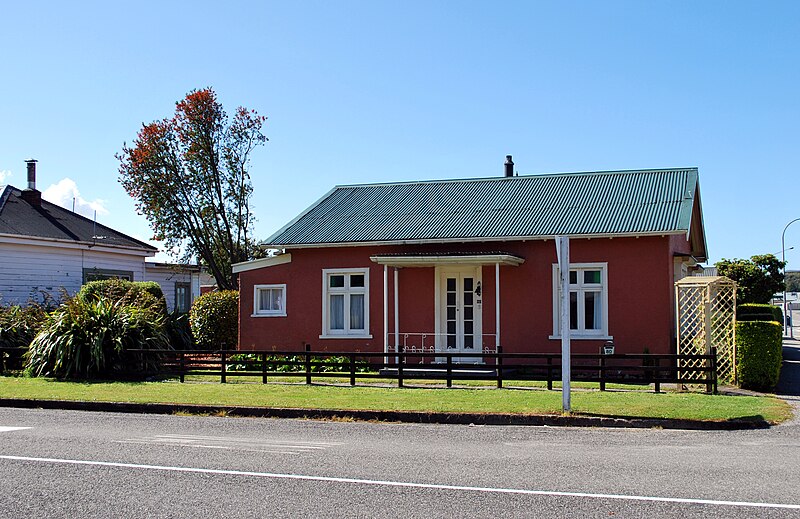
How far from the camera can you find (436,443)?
450 inches

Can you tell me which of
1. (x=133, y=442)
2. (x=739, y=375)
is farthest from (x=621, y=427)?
(x=133, y=442)

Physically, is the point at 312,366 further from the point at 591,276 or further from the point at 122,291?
the point at 122,291

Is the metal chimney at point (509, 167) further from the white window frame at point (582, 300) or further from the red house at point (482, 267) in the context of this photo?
the white window frame at point (582, 300)

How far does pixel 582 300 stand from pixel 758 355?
495 cm

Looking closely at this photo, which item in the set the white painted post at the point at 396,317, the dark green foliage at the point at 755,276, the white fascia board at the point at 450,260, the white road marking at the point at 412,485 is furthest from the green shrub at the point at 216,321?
the dark green foliage at the point at 755,276

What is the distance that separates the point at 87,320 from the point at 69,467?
12784 mm

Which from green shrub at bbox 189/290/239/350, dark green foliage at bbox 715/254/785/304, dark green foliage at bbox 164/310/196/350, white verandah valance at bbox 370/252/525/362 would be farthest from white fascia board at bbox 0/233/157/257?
dark green foliage at bbox 715/254/785/304

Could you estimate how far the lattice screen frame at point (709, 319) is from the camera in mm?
18281

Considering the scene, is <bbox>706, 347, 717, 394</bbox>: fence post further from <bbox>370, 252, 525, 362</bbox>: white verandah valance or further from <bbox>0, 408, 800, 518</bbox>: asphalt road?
<bbox>370, 252, 525, 362</bbox>: white verandah valance

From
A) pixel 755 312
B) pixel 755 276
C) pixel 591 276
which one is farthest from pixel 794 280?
pixel 591 276

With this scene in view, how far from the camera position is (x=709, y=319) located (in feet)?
59.8

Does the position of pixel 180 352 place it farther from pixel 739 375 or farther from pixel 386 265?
pixel 739 375

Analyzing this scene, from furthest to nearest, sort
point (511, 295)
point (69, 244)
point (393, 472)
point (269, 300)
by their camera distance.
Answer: point (69, 244), point (269, 300), point (511, 295), point (393, 472)

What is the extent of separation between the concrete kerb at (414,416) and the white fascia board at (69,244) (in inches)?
546
